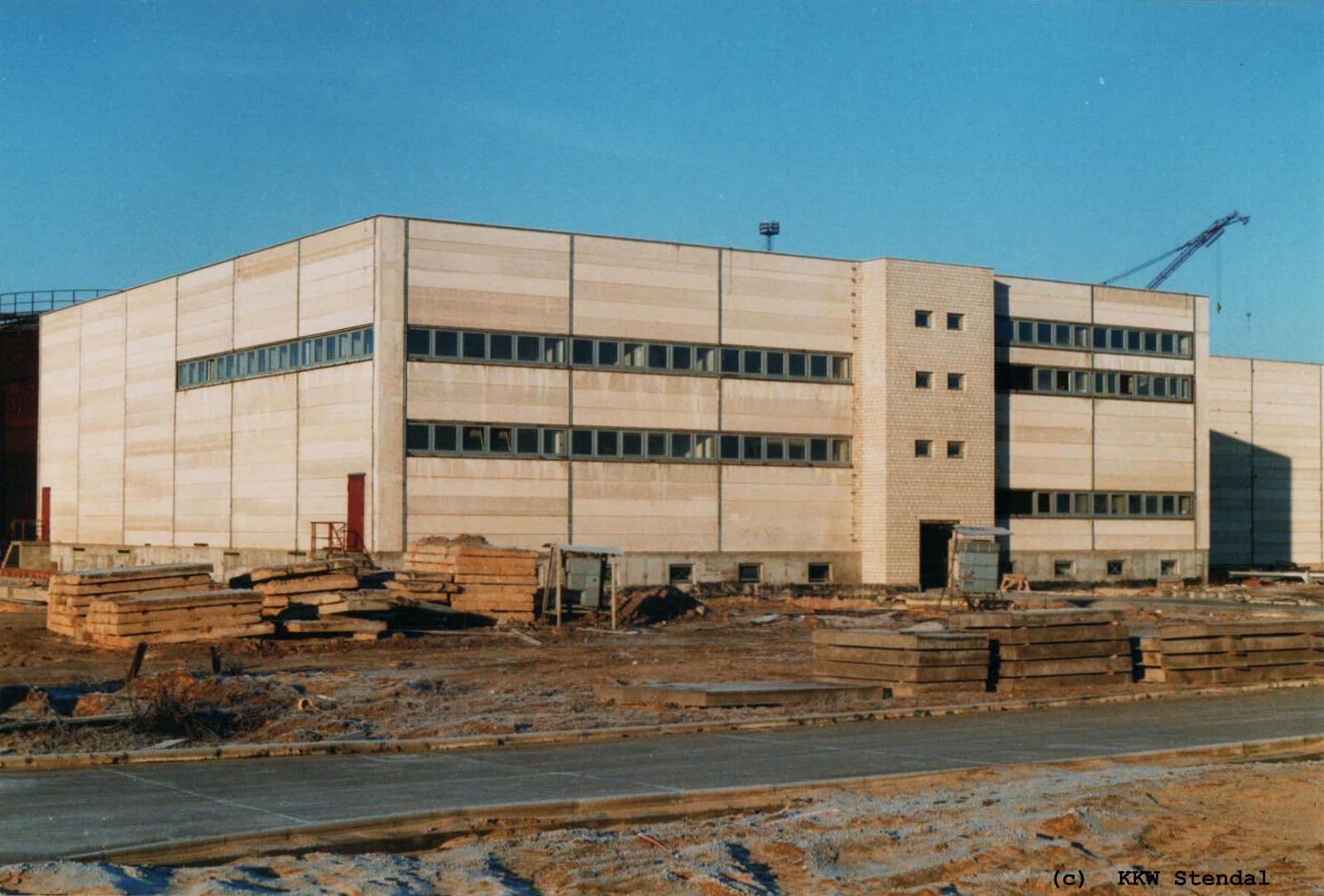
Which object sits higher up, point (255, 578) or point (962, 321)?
point (962, 321)

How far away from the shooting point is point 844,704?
20.0m

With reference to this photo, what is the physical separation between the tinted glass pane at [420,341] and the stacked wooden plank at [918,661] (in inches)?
971

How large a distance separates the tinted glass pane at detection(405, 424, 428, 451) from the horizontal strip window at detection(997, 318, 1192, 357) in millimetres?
22187

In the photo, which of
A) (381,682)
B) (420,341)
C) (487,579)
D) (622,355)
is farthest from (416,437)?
(381,682)

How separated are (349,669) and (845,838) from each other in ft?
53.8

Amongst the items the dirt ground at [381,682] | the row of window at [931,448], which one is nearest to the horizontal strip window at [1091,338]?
the row of window at [931,448]

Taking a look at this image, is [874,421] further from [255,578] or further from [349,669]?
[349,669]

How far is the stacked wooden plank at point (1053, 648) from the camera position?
22250 millimetres

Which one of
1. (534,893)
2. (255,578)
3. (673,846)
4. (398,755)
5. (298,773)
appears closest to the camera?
(534,893)

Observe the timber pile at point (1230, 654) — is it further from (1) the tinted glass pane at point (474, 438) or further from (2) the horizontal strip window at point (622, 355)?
(2) the horizontal strip window at point (622, 355)

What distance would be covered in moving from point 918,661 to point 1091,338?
38.3 metres

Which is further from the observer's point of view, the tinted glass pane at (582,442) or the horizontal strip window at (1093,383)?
the horizontal strip window at (1093,383)

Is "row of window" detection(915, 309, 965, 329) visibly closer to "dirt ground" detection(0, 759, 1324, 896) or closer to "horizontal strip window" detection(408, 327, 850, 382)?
"horizontal strip window" detection(408, 327, 850, 382)

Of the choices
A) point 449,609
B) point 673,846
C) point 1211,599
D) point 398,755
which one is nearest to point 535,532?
point 449,609
